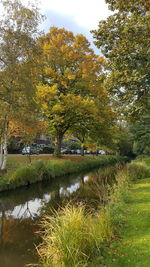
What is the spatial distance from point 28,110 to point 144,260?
1229 cm

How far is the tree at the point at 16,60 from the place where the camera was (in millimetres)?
14867

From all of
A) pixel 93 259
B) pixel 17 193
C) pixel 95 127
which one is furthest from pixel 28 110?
pixel 95 127

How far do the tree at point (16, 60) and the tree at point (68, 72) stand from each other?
8611 millimetres

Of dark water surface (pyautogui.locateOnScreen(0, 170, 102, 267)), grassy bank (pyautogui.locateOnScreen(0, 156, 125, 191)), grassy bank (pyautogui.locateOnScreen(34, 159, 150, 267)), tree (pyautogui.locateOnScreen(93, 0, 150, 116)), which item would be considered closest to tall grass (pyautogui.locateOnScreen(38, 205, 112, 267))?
grassy bank (pyautogui.locateOnScreen(34, 159, 150, 267))

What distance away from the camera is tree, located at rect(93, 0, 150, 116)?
10945 millimetres

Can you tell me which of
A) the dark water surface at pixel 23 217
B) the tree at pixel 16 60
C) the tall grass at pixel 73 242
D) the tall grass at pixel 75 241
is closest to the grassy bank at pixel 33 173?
the dark water surface at pixel 23 217

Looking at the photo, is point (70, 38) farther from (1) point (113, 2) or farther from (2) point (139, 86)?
(2) point (139, 86)

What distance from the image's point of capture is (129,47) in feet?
37.8

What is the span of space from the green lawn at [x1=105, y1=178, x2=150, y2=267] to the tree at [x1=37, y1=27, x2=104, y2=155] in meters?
16.2

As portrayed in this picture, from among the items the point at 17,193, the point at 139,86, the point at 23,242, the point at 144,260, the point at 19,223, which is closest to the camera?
the point at 144,260

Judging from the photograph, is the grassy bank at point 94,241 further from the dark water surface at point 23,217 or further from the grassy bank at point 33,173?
the grassy bank at point 33,173

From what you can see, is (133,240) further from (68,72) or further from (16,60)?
(68,72)

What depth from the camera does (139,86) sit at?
11797 millimetres

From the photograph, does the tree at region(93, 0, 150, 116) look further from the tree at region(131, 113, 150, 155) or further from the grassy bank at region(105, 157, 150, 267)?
the tree at region(131, 113, 150, 155)
